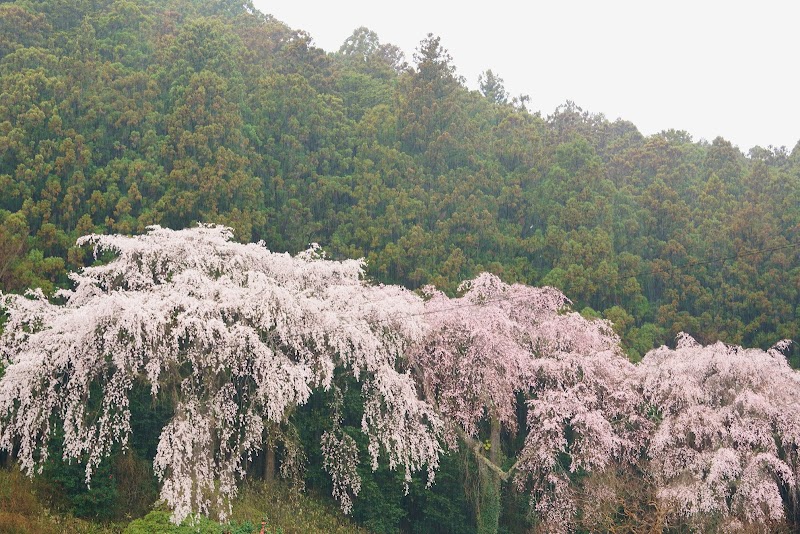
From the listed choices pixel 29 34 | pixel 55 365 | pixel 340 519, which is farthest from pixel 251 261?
pixel 29 34

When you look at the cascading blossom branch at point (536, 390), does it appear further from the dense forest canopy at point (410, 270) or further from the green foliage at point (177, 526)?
the green foliage at point (177, 526)

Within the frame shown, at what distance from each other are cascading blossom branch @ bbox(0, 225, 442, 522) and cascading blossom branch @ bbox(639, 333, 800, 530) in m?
6.07

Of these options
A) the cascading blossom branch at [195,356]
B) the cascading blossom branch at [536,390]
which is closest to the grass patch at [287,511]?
the cascading blossom branch at [195,356]

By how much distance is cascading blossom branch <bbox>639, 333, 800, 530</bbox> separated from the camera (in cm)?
1564

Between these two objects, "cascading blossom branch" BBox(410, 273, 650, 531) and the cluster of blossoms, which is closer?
the cluster of blossoms

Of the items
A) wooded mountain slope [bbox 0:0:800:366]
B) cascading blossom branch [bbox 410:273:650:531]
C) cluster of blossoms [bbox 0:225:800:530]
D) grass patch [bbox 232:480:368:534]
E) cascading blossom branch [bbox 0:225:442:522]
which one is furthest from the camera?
wooded mountain slope [bbox 0:0:800:366]

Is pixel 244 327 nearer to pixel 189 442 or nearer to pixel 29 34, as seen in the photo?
pixel 189 442

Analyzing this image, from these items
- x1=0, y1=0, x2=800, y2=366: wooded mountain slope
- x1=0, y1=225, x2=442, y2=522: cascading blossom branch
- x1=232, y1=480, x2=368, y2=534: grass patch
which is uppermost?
x1=0, y1=0, x2=800, y2=366: wooded mountain slope

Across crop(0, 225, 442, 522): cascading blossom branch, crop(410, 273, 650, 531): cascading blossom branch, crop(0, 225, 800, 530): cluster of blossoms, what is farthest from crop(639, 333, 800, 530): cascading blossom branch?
crop(0, 225, 442, 522): cascading blossom branch

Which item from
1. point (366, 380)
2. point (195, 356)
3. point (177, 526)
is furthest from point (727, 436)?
point (177, 526)

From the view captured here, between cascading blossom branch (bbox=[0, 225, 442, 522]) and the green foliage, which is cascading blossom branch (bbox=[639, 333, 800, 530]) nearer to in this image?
cascading blossom branch (bbox=[0, 225, 442, 522])

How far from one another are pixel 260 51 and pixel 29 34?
11335 mm

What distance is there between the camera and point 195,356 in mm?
13070

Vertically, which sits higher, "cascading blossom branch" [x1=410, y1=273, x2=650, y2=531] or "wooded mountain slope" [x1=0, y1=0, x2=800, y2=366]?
"wooded mountain slope" [x1=0, y1=0, x2=800, y2=366]
